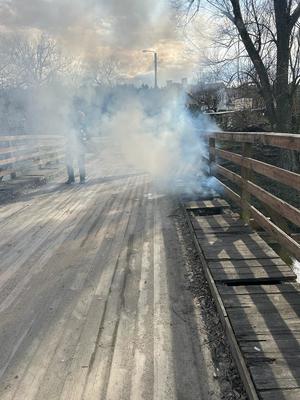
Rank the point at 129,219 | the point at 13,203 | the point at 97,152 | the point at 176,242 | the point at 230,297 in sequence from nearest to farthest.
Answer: the point at 230,297, the point at 176,242, the point at 129,219, the point at 13,203, the point at 97,152

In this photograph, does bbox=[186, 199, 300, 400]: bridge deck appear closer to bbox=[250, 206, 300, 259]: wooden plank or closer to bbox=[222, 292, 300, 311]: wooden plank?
bbox=[222, 292, 300, 311]: wooden plank

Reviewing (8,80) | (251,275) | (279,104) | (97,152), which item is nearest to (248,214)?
(251,275)

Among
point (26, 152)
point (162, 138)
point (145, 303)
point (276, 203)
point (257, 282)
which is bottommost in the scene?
point (145, 303)

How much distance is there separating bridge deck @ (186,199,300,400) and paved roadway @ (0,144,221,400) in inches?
11.6

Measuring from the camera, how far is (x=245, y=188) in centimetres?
484

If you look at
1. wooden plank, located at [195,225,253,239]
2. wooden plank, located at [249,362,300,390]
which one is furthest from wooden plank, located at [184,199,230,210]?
wooden plank, located at [249,362,300,390]

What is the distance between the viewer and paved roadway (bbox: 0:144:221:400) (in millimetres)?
2344

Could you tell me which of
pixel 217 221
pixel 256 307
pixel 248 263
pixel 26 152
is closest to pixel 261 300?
pixel 256 307

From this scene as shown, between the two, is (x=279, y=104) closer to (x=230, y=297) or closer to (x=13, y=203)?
(x=13, y=203)

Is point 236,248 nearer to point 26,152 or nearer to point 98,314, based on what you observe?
point 98,314

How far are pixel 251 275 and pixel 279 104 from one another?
9.72 m

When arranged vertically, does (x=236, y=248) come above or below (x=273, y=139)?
below

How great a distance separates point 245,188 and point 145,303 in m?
2.26

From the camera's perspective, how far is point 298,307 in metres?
2.78
